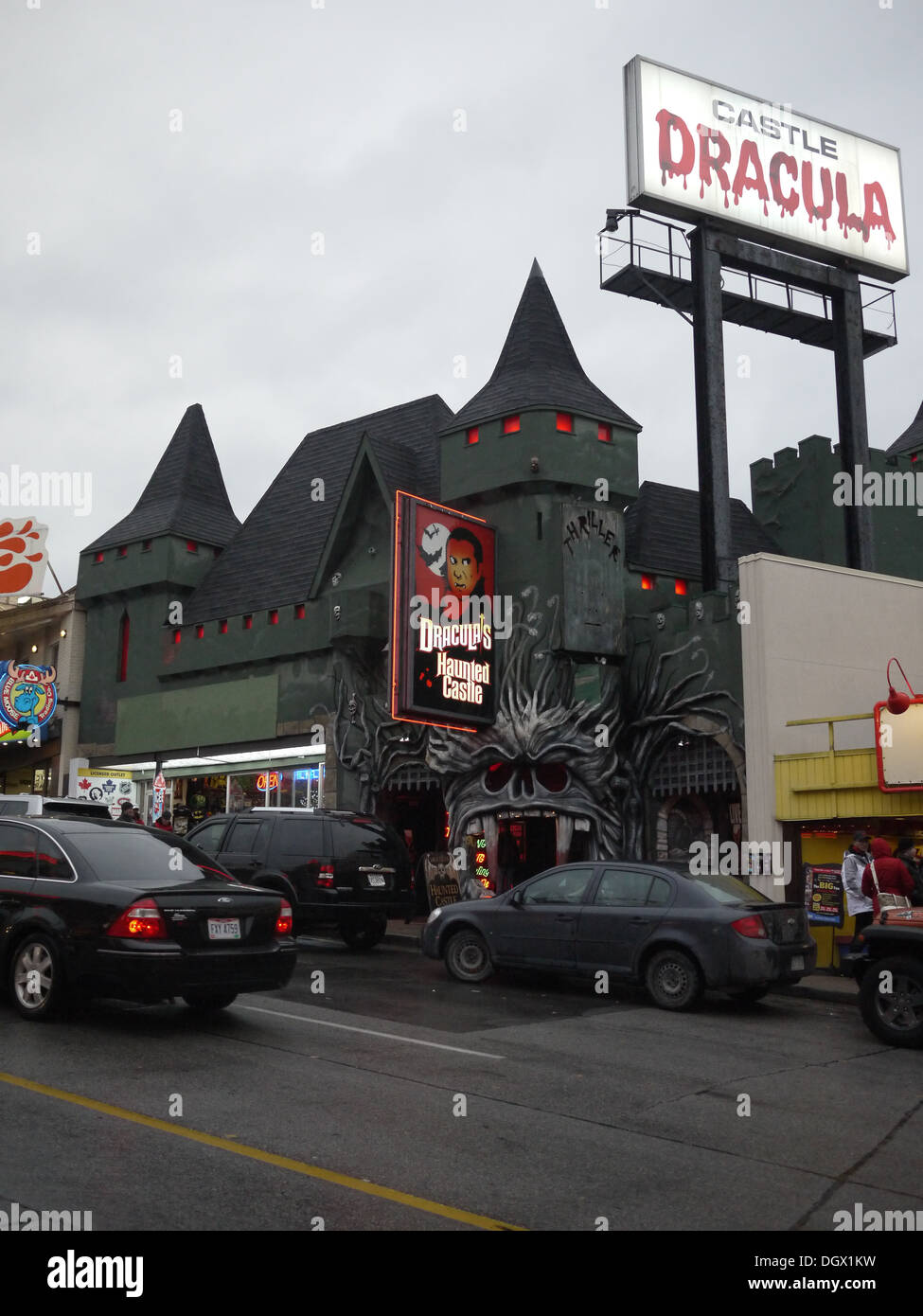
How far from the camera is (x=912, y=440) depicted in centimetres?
3088

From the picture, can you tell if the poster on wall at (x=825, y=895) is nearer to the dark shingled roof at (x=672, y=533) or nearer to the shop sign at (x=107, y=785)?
the dark shingled roof at (x=672, y=533)

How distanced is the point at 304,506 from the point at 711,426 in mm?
12368

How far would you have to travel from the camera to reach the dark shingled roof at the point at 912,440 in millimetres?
30328

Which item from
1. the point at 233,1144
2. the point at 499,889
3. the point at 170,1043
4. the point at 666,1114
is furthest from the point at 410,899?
the point at 233,1144

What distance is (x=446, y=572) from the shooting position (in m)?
22.2

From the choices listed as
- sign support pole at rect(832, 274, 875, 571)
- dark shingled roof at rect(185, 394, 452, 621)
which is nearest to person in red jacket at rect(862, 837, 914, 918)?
sign support pole at rect(832, 274, 875, 571)

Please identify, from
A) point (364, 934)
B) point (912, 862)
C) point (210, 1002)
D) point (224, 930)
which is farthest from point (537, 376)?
point (224, 930)

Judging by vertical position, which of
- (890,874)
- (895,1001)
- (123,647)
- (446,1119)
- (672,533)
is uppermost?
(672,533)

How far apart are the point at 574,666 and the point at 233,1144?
16.1 m

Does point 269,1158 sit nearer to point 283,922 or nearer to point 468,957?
point 283,922

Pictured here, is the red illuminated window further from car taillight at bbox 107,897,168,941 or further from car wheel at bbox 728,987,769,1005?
car taillight at bbox 107,897,168,941

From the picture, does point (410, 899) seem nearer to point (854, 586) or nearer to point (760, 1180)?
point (854, 586)

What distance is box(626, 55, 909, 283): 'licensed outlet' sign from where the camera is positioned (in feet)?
77.0

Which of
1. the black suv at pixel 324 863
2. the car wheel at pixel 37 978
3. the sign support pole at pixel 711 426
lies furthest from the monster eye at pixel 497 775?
the car wheel at pixel 37 978
